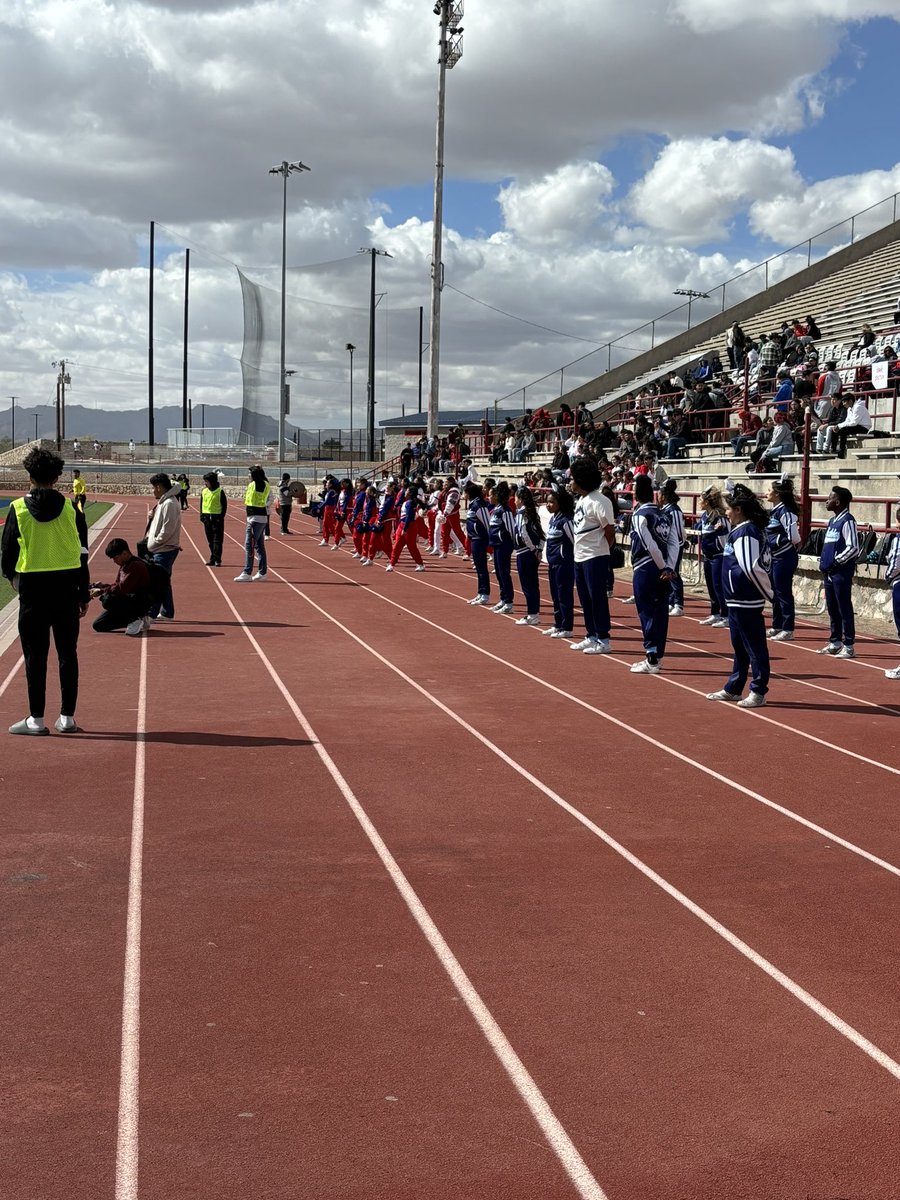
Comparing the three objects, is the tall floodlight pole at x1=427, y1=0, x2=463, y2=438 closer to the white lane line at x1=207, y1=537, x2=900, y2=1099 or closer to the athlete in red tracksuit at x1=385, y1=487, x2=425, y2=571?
the athlete in red tracksuit at x1=385, y1=487, x2=425, y2=571

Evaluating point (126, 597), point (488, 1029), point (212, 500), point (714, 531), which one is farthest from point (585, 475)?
point (212, 500)

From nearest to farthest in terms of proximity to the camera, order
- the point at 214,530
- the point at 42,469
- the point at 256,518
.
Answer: the point at 42,469, the point at 256,518, the point at 214,530

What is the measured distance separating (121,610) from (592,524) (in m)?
5.50

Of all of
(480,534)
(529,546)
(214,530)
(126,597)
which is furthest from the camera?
(214,530)

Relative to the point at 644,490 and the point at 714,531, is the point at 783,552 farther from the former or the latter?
the point at 644,490

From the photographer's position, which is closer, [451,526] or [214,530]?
[214,530]

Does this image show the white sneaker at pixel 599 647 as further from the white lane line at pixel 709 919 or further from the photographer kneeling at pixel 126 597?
the photographer kneeling at pixel 126 597

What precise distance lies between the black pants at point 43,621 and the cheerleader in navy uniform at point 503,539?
28.3 ft

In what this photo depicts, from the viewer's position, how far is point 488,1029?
175 inches

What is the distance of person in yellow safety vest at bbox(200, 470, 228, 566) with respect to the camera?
Answer: 23562mm

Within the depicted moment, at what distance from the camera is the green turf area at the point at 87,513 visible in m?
18.3

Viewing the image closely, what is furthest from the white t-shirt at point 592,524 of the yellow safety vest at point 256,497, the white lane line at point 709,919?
the yellow safety vest at point 256,497

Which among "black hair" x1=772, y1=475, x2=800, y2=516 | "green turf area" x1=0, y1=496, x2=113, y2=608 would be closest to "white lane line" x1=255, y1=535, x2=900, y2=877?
"black hair" x1=772, y1=475, x2=800, y2=516

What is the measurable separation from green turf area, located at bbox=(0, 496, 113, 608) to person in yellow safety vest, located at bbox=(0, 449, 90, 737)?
8.76 meters
